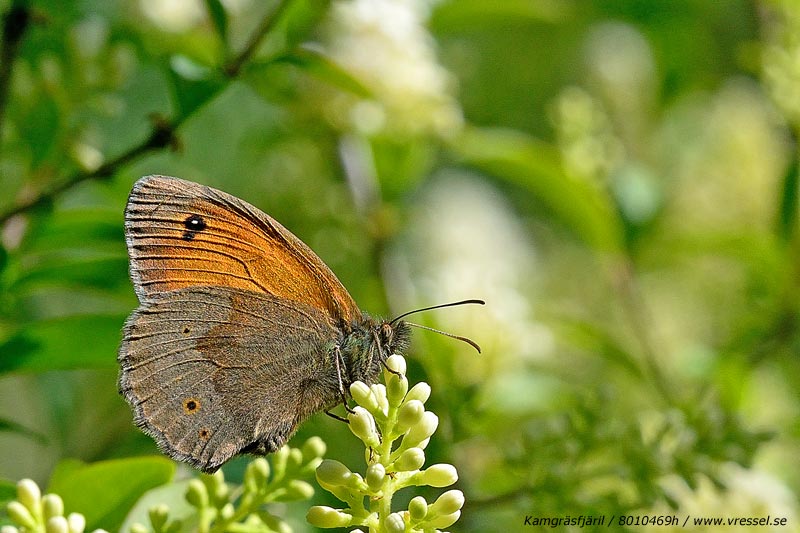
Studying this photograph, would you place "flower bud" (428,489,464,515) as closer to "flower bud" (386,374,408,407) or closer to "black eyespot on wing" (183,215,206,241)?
"flower bud" (386,374,408,407)

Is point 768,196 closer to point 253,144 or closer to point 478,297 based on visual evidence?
point 478,297

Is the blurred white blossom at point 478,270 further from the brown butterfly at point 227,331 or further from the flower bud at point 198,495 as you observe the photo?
the flower bud at point 198,495

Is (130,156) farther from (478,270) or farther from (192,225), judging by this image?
(478,270)

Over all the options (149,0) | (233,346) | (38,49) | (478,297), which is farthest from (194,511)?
(149,0)

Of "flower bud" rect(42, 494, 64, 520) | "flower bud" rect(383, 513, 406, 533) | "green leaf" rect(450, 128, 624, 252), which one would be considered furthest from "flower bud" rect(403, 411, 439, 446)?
"green leaf" rect(450, 128, 624, 252)

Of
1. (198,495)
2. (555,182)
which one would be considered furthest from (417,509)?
(555,182)

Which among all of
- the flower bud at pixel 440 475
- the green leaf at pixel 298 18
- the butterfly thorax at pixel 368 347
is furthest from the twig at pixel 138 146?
the flower bud at pixel 440 475
